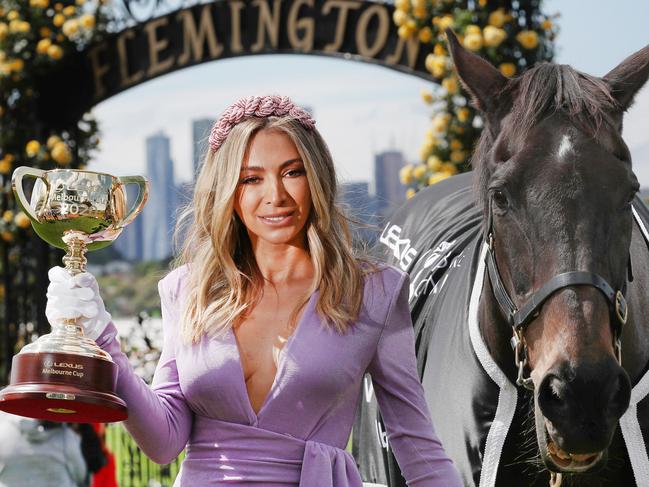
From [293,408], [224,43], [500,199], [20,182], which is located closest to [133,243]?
[224,43]

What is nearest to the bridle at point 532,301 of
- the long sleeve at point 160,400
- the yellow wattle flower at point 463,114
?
the long sleeve at point 160,400

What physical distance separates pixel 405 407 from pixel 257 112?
0.71m

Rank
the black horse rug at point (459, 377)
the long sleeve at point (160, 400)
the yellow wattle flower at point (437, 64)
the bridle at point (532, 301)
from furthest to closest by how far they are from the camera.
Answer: the yellow wattle flower at point (437, 64)
the black horse rug at point (459, 377)
the bridle at point (532, 301)
the long sleeve at point (160, 400)

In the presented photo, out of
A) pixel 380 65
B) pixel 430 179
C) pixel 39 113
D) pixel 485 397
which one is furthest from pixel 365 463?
pixel 39 113

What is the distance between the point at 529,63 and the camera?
6336mm

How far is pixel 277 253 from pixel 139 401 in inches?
18.6

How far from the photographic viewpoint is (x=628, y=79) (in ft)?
9.20

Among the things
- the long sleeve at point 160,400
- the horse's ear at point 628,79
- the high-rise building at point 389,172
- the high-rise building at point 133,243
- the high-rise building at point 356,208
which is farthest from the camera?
the high-rise building at point 133,243

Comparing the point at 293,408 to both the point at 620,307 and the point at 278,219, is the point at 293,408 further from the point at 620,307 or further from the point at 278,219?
the point at 620,307

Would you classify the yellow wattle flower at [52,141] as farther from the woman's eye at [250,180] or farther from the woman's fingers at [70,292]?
the woman's fingers at [70,292]

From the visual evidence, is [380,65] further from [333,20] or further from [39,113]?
[39,113]

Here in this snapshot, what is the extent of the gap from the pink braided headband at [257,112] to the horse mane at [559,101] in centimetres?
57

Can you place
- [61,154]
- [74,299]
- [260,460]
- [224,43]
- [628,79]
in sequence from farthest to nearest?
[61,154]
[224,43]
[628,79]
[260,460]
[74,299]

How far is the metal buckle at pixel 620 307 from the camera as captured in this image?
247 cm
